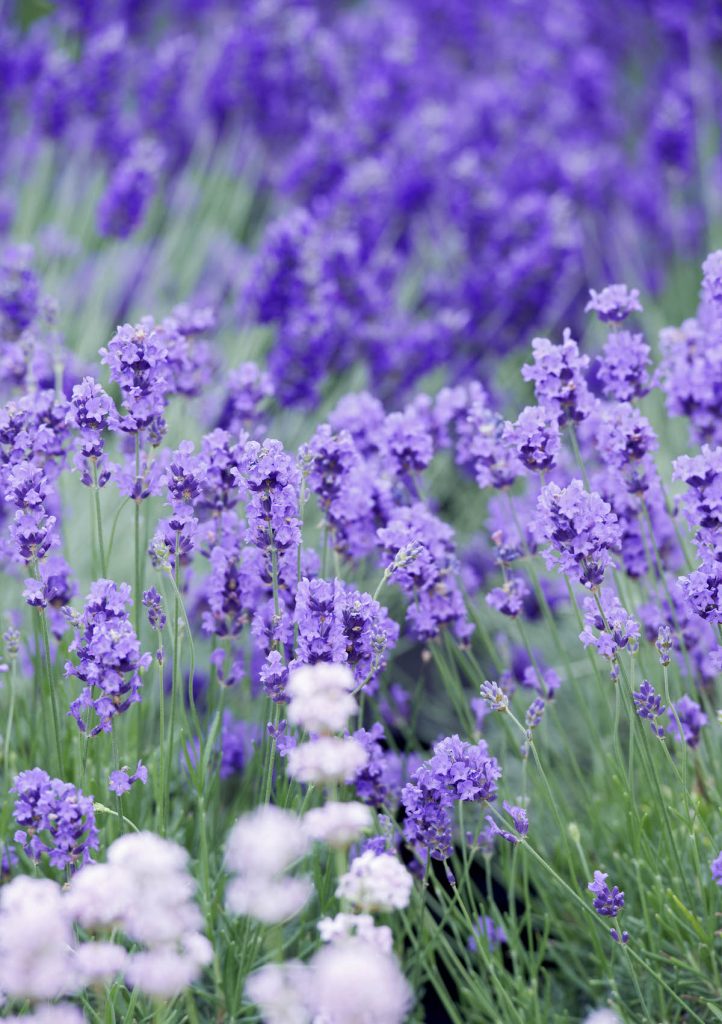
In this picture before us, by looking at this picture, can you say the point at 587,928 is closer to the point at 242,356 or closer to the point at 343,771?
the point at 343,771

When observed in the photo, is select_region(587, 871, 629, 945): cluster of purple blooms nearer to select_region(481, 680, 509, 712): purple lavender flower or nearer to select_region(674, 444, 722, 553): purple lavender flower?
select_region(481, 680, 509, 712): purple lavender flower

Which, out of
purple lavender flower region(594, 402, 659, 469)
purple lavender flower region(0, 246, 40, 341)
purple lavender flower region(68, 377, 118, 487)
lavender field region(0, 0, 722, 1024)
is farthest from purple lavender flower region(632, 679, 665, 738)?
purple lavender flower region(0, 246, 40, 341)

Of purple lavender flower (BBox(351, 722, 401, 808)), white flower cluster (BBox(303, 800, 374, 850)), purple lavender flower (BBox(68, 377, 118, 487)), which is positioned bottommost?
white flower cluster (BBox(303, 800, 374, 850))

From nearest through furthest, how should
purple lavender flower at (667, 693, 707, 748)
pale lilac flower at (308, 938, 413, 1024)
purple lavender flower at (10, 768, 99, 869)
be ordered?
1. pale lilac flower at (308, 938, 413, 1024)
2. purple lavender flower at (10, 768, 99, 869)
3. purple lavender flower at (667, 693, 707, 748)

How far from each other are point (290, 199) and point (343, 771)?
2958mm

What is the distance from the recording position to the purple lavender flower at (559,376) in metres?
1.66

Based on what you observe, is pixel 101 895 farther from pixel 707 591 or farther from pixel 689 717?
pixel 689 717

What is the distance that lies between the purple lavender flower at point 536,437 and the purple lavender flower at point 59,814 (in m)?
0.75

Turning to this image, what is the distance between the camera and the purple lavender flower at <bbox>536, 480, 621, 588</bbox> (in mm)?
1445

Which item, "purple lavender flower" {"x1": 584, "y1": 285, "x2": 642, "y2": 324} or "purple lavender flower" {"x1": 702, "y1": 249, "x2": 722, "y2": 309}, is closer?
"purple lavender flower" {"x1": 702, "y1": 249, "x2": 722, "y2": 309}

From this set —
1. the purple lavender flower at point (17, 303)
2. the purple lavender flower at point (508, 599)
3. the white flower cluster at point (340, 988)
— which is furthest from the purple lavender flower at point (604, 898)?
the purple lavender flower at point (17, 303)

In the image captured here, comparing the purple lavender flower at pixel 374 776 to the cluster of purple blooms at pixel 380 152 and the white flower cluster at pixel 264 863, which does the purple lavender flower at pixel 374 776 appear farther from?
the cluster of purple blooms at pixel 380 152

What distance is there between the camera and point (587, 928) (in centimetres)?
174

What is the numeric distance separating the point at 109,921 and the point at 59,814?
0.36m
